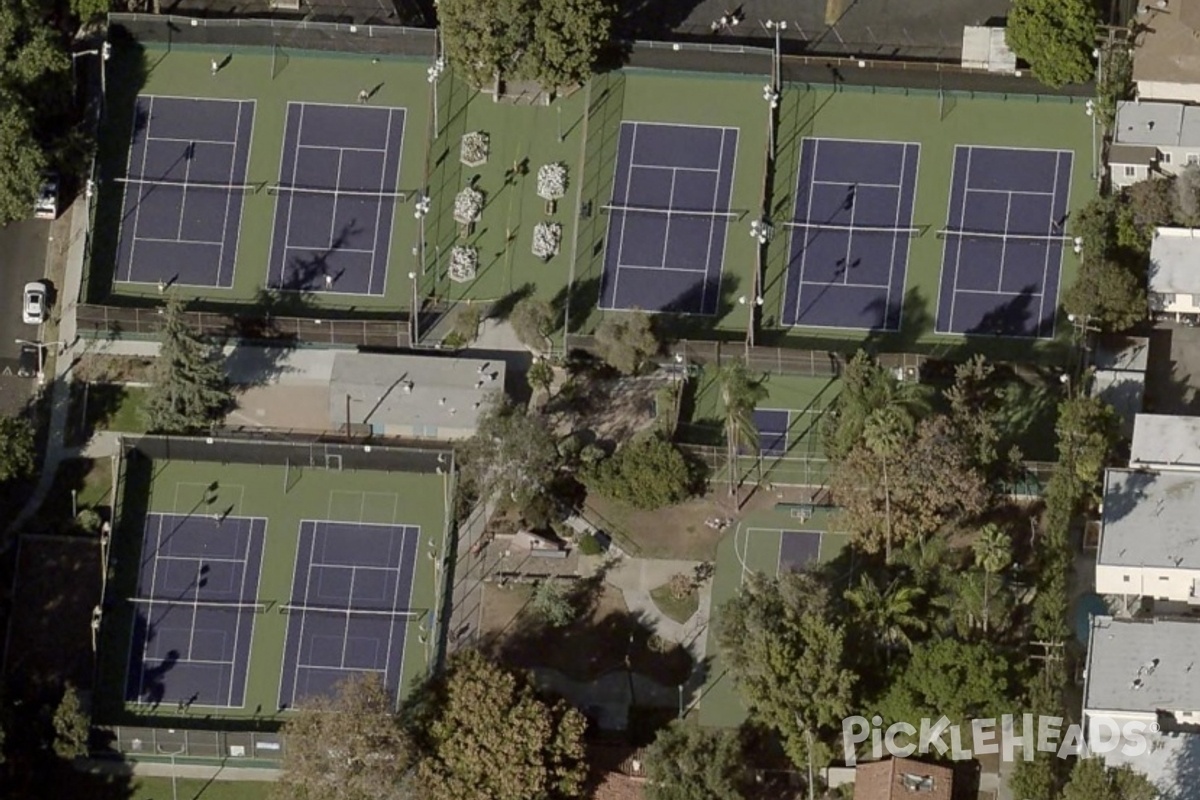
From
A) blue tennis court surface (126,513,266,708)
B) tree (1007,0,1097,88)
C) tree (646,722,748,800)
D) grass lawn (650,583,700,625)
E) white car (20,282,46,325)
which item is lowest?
tree (646,722,748,800)

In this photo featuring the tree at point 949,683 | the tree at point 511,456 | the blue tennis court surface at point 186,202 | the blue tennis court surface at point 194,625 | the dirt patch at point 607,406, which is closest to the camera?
the tree at point 949,683

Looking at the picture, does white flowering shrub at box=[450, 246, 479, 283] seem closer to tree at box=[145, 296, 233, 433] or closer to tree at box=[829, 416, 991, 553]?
tree at box=[145, 296, 233, 433]

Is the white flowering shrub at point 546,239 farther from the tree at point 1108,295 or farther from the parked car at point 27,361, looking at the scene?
the parked car at point 27,361

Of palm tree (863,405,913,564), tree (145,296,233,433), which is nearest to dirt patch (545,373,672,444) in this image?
palm tree (863,405,913,564)

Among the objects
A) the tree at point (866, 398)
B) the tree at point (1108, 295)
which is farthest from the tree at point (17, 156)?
the tree at point (1108, 295)

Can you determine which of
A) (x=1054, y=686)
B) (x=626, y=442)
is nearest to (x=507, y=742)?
(x=626, y=442)

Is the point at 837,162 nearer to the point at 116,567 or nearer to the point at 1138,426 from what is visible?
the point at 1138,426
